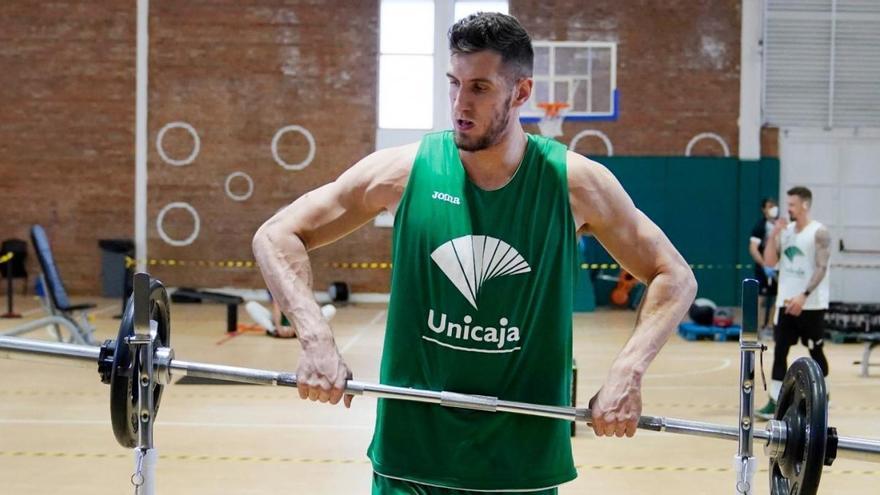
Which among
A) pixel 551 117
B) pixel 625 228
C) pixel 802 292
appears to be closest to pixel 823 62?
pixel 551 117

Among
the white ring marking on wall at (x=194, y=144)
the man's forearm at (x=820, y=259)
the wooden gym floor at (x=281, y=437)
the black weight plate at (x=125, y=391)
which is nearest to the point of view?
the black weight plate at (x=125, y=391)

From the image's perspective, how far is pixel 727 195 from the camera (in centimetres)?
1575

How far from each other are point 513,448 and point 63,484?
391 cm

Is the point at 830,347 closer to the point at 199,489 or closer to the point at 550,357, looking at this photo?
the point at 199,489

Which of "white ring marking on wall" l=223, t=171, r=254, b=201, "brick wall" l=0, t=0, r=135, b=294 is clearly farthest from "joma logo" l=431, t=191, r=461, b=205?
"brick wall" l=0, t=0, r=135, b=294

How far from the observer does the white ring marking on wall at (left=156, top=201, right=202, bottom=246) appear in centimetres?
1603

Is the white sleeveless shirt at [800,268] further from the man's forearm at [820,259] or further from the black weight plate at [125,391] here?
the black weight plate at [125,391]

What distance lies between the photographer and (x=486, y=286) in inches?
99.7

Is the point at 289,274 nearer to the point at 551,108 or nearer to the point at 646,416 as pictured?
the point at 646,416

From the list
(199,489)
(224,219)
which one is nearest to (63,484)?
(199,489)

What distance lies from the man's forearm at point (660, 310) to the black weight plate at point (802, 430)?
0.51 metres

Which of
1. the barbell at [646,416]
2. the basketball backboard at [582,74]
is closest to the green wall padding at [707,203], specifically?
the basketball backboard at [582,74]

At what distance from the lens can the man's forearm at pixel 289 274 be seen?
261 centimetres

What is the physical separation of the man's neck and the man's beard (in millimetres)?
43
